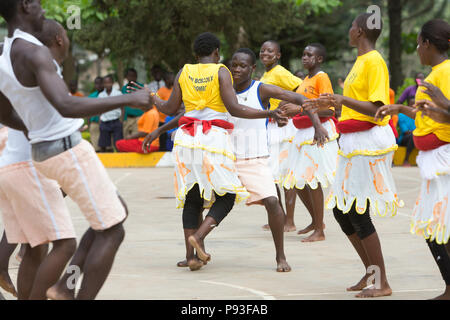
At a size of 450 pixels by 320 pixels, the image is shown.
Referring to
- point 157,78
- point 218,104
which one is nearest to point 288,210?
point 218,104

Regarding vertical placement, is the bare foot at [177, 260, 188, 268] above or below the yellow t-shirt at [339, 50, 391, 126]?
below

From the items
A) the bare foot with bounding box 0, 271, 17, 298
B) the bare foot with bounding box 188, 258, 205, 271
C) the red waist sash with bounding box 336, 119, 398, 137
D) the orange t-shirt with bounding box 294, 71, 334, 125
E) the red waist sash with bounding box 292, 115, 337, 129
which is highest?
the red waist sash with bounding box 336, 119, 398, 137

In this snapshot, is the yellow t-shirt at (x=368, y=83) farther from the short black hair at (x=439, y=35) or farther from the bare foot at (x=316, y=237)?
the bare foot at (x=316, y=237)

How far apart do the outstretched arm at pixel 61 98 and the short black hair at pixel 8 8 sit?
14.1 inches

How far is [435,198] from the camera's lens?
5105mm

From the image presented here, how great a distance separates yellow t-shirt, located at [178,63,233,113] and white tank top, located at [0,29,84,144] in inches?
92.8

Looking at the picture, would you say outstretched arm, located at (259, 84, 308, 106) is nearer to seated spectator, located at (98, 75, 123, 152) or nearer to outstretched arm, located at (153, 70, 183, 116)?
outstretched arm, located at (153, 70, 183, 116)

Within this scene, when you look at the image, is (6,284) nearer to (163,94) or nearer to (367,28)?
(367,28)

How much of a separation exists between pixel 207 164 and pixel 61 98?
2609mm

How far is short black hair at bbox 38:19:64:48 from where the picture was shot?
4891 mm

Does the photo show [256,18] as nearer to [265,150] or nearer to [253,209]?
[253,209]

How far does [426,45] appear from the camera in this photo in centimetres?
524

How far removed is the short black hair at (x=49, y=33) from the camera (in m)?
4.89

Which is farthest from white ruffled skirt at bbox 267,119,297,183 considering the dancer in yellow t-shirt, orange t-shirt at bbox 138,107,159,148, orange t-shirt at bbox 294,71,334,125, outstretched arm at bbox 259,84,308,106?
orange t-shirt at bbox 138,107,159,148
